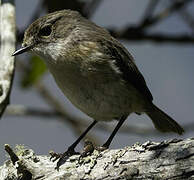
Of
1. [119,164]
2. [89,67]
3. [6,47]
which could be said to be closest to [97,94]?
[89,67]

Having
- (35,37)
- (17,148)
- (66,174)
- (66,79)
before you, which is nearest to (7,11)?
(35,37)

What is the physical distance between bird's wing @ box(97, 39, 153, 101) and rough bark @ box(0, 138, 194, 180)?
4.15ft

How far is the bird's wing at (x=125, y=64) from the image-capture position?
16.8 feet

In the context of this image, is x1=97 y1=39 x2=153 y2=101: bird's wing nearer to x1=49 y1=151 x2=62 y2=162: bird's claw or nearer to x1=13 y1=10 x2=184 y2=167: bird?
x1=13 y1=10 x2=184 y2=167: bird

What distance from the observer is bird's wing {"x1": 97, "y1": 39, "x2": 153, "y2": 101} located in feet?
16.8

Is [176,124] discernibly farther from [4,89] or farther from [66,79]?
[4,89]

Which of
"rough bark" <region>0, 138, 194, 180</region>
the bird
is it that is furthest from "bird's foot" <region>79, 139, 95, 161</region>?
the bird

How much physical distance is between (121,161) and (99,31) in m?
1.98

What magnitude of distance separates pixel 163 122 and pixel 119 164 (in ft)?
7.02

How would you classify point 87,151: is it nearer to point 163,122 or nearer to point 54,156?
point 54,156

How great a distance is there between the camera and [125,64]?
5262mm

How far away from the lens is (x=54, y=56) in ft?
16.1

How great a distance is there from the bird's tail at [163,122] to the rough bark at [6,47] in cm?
182

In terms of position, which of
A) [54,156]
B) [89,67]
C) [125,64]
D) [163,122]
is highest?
[89,67]
